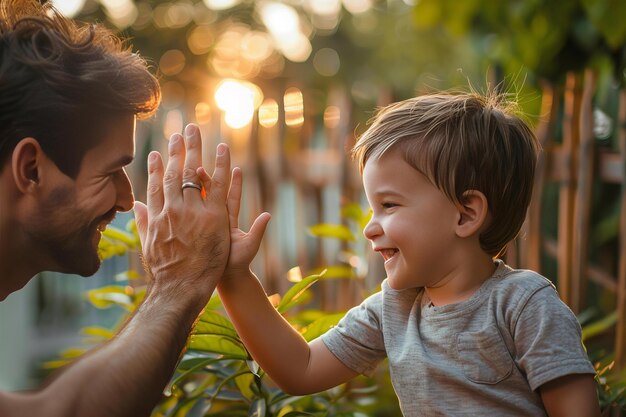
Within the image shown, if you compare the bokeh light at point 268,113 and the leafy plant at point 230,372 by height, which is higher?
the bokeh light at point 268,113

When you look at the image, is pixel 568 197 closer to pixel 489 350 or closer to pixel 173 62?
pixel 489 350

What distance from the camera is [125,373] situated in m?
1.52

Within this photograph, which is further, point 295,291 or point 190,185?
point 295,291

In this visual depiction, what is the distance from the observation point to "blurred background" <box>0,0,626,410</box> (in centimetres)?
336

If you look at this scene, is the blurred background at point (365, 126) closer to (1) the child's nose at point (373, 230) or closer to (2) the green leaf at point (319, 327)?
(2) the green leaf at point (319, 327)

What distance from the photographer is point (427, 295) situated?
178 centimetres

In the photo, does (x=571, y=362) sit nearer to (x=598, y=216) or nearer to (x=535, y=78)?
(x=598, y=216)

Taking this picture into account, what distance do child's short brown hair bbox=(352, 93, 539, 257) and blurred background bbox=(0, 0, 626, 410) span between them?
0.61m

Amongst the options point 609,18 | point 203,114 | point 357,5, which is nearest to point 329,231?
point 609,18

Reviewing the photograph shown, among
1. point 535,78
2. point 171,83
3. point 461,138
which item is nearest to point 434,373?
point 461,138

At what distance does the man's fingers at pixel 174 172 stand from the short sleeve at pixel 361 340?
46 centimetres

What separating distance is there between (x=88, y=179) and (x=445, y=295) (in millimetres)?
782

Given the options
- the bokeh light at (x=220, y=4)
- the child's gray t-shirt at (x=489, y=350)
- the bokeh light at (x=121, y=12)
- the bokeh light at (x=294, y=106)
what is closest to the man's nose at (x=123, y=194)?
the child's gray t-shirt at (x=489, y=350)

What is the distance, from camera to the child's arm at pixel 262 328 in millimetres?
1782
